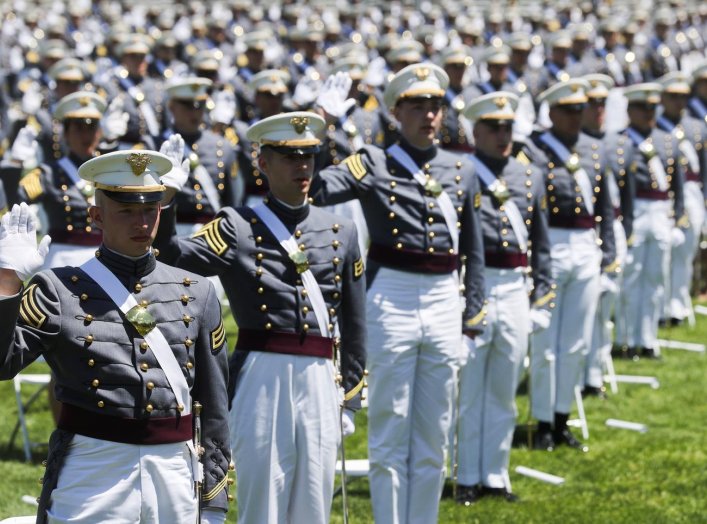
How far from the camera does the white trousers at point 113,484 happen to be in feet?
16.5

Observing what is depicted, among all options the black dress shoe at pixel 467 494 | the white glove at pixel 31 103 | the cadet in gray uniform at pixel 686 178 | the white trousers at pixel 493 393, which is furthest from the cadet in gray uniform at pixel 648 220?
the white glove at pixel 31 103

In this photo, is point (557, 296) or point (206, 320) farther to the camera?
point (557, 296)

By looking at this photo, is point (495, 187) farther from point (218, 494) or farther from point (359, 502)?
point (218, 494)

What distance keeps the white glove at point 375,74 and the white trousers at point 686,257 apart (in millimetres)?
4013

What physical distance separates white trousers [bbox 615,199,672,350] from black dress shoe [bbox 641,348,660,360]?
0.15 feet

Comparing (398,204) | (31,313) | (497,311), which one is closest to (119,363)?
(31,313)

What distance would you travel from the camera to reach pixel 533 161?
407 inches

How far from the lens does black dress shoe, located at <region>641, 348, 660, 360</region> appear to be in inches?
538

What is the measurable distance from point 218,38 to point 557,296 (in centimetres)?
1405

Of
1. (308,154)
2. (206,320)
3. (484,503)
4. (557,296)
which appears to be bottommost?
(484,503)

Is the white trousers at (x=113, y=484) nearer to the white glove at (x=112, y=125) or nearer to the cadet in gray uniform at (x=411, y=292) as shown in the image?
the cadet in gray uniform at (x=411, y=292)

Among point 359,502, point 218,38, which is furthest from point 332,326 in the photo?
point 218,38

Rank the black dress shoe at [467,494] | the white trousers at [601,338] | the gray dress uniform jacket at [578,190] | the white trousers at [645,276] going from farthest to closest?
the white trousers at [645,276], the white trousers at [601,338], the gray dress uniform jacket at [578,190], the black dress shoe at [467,494]

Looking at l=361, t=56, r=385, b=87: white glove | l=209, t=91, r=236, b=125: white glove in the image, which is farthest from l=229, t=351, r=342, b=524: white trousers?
l=361, t=56, r=385, b=87: white glove
